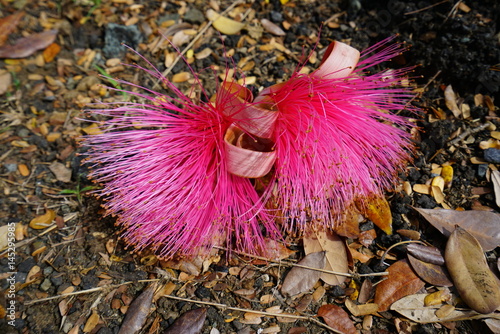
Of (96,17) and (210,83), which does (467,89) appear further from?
(96,17)

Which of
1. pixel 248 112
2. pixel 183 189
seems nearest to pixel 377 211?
pixel 248 112

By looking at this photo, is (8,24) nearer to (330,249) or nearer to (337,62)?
(337,62)

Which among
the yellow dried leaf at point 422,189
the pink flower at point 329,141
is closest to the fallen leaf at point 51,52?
the pink flower at point 329,141

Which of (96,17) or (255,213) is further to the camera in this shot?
(96,17)

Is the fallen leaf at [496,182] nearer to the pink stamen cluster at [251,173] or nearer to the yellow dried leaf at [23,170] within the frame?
the pink stamen cluster at [251,173]

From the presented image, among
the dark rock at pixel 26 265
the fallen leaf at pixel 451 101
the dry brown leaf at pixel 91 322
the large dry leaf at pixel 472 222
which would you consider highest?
the fallen leaf at pixel 451 101

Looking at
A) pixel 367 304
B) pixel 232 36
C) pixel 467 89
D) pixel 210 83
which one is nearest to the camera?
pixel 367 304

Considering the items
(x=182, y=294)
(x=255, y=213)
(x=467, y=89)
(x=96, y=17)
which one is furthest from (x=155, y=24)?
(x=467, y=89)
